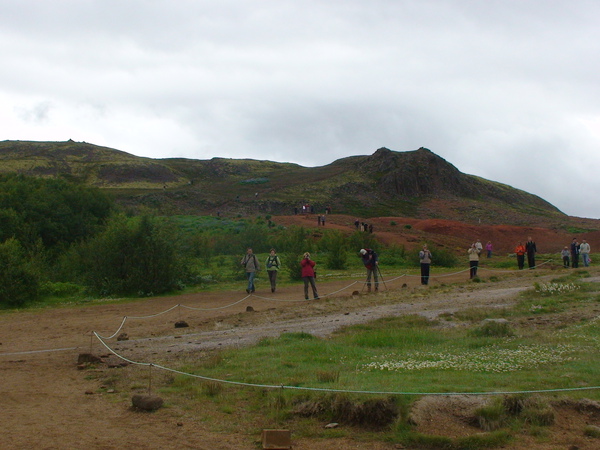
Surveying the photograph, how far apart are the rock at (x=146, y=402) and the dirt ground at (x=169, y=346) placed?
9cm

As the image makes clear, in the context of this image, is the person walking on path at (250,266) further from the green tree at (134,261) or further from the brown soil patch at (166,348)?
the green tree at (134,261)

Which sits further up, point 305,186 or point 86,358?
point 305,186

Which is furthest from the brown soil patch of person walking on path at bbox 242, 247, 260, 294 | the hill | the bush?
the hill

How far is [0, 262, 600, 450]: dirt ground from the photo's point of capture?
704cm

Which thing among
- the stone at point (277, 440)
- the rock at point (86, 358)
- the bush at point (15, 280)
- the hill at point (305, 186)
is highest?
the hill at point (305, 186)

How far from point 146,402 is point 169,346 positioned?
488cm

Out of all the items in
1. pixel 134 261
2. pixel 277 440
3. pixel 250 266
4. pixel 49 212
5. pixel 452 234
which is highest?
pixel 49 212

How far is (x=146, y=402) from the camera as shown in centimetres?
821

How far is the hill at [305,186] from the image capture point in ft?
273

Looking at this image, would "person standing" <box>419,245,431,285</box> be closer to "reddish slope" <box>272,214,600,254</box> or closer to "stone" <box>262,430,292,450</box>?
"stone" <box>262,430,292,450</box>

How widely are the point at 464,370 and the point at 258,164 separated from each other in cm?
13302

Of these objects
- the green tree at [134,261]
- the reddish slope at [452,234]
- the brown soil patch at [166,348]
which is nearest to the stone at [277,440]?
the brown soil patch at [166,348]

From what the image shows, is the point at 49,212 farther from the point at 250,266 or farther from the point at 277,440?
the point at 277,440

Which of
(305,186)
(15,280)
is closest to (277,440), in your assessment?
(15,280)
